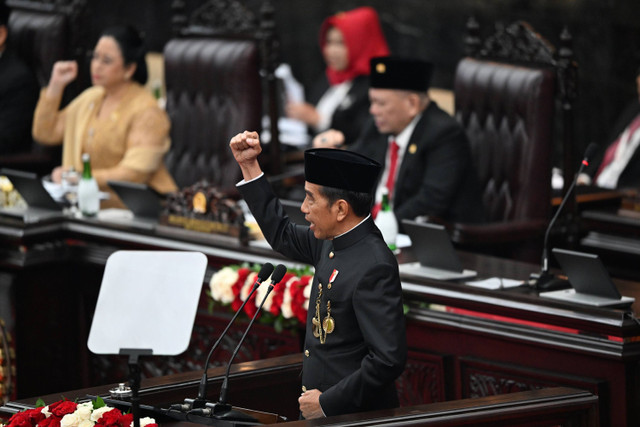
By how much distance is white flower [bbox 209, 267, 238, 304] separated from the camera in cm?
398

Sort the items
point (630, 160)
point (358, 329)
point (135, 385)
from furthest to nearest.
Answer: point (630, 160), point (358, 329), point (135, 385)

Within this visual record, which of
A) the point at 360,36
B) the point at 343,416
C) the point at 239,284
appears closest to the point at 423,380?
the point at 239,284

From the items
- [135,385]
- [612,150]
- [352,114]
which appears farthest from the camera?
[352,114]

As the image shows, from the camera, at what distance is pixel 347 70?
22.3ft

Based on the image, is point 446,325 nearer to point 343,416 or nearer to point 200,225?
point 343,416

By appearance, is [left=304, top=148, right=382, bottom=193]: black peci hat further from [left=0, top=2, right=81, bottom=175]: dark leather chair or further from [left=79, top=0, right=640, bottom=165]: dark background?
[left=0, top=2, right=81, bottom=175]: dark leather chair

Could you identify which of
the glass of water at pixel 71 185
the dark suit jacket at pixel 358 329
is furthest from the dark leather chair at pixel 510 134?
the dark suit jacket at pixel 358 329

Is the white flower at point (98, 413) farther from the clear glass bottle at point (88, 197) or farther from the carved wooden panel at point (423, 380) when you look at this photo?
the clear glass bottle at point (88, 197)

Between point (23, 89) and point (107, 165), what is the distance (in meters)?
0.93

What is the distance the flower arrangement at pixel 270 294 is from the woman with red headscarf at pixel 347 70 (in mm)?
2384

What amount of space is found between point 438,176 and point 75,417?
2.38 meters

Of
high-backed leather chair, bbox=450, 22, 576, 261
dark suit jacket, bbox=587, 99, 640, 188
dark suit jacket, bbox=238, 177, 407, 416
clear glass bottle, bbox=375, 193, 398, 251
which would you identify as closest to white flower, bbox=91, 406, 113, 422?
dark suit jacket, bbox=238, 177, 407, 416

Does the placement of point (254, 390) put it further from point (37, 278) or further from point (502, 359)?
point (37, 278)

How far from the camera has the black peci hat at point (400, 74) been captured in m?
4.71
